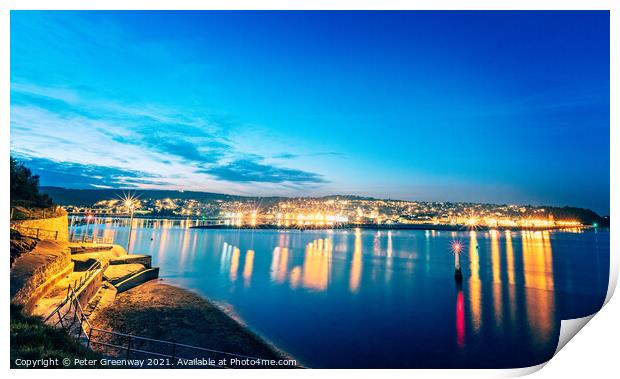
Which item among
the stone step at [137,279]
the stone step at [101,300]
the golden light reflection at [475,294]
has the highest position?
the stone step at [101,300]

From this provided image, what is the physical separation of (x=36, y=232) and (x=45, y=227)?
1.16 m

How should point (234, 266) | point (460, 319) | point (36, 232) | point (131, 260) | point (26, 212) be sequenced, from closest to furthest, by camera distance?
point (36, 232) → point (26, 212) → point (460, 319) → point (131, 260) → point (234, 266)

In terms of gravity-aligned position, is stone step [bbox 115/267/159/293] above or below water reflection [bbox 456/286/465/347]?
above

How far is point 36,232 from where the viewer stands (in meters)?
11.3

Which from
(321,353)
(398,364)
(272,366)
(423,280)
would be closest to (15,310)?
(272,366)

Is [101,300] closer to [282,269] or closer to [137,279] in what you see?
[137,279]

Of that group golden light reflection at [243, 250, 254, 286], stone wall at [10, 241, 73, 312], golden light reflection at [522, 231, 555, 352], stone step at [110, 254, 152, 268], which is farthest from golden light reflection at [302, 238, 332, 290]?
stone wall at [10, 241, 73, 312]

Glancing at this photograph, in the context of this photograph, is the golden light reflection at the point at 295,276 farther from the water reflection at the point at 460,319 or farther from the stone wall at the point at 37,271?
the stone wall at the point at 37,271

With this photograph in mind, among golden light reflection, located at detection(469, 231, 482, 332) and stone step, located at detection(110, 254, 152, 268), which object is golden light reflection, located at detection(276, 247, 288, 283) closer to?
stone step, located at detection(110, 254, 152, 268)

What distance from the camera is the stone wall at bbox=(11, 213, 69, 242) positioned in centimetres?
1046

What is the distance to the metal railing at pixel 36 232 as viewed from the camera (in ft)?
33.6

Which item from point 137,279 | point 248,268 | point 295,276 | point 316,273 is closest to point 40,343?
point 137,279

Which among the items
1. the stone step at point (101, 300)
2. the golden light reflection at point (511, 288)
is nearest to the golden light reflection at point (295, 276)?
the stone step at point (101, 300)
